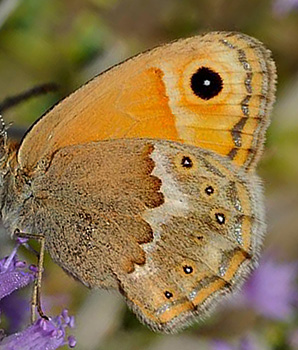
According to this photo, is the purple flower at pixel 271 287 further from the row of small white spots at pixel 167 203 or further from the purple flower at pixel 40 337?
the purple flower at pixel 40 337

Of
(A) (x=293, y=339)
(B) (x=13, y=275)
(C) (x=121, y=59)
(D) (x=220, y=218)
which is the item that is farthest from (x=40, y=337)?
(C) (x=121, y=59)

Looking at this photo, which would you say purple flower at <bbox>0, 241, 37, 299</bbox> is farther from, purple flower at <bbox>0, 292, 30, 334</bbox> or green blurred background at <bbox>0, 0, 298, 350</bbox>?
green blurred background at <bbox>0, 0, 298, 350</bbox>

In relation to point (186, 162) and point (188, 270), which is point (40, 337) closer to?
point (188, 270)

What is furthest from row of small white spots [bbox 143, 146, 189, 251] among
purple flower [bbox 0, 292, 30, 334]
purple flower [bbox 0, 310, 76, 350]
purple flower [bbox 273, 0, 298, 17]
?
purple flower [bbox 273, 0, 298, 17]

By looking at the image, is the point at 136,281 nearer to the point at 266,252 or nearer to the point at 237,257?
the point at 237,257

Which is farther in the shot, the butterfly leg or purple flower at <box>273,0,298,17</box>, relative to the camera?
purple flower at <box>273,0,298,17</box>

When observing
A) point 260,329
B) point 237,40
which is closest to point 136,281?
point 237,40
